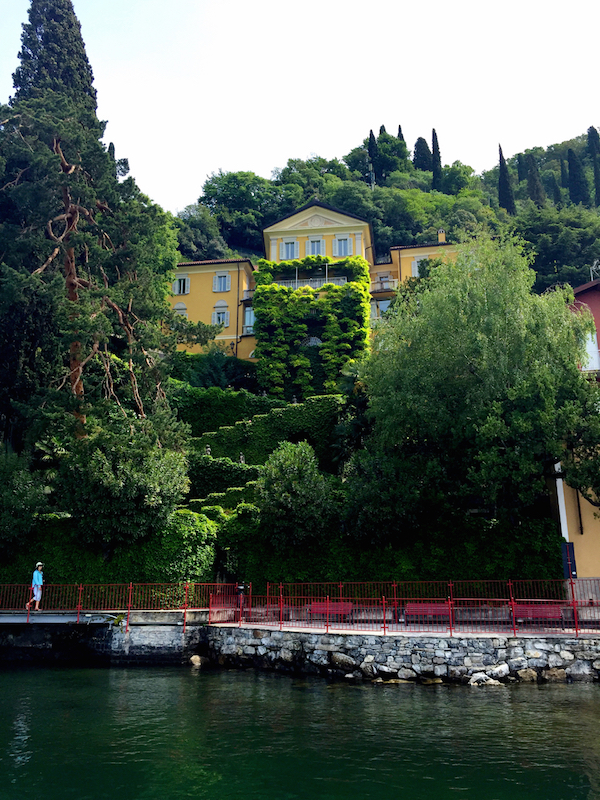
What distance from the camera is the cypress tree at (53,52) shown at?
45.4m

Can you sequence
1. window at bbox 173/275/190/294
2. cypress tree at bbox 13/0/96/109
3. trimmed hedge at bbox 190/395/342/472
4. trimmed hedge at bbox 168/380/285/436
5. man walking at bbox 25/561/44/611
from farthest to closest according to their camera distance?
window at bbox 173/275/190/294 → cypress tree at bbox 13/0/96/109 → trimmed hedge at bbox 168/380/285/436 → trimmed hedge at bbox 190/395/342/472 → man walking at bbox 25/561/44/611

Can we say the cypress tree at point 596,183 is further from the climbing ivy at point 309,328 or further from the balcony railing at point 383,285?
the climbing ivy at point 309,328

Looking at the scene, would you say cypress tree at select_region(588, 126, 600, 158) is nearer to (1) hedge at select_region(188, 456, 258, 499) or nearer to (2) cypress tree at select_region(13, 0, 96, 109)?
(2) cypress tree at select_region(13, 0, 96, 109)

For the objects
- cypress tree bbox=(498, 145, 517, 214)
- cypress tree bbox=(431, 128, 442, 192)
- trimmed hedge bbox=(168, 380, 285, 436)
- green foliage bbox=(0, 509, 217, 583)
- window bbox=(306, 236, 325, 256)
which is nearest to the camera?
green foliage bbox=(0, 509, 217, 583)

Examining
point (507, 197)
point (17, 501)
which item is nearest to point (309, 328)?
point (17, 501)

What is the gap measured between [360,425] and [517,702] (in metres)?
18.5

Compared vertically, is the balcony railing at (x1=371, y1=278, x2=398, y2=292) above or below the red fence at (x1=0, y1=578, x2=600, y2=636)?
above

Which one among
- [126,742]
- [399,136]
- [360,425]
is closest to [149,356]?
[360,425]

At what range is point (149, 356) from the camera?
31.6 m

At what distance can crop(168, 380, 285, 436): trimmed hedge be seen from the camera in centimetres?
4322

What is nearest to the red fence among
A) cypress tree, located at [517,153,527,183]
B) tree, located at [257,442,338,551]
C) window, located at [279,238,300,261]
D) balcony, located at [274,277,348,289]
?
tree, located at [257,442,338,551]

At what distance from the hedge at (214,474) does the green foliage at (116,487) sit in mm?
8563

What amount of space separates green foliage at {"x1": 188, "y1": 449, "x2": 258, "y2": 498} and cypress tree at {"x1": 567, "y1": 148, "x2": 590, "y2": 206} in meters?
74.9

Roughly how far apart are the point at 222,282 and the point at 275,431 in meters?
21.2
